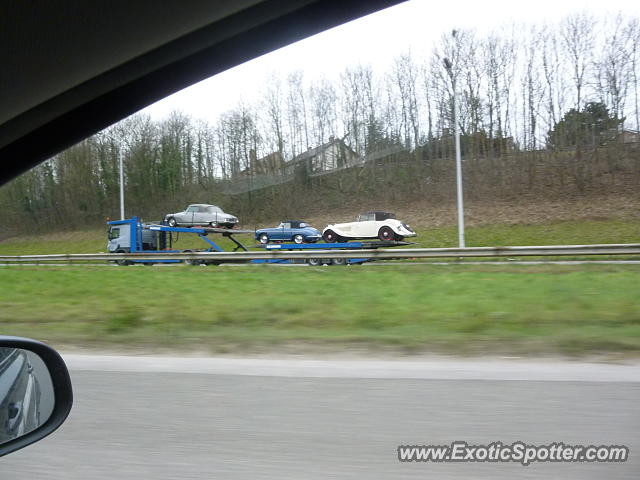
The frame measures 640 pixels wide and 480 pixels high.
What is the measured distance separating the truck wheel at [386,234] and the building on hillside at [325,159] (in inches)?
459

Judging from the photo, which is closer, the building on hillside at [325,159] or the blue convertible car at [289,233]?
the blue convertible car at [289,233]

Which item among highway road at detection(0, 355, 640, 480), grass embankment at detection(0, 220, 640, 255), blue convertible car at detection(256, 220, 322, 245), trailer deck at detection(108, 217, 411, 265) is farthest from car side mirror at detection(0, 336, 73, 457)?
grass embankment at detection(0, 220, 640, 255)

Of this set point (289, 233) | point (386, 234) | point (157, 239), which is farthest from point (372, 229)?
point (157, 239)

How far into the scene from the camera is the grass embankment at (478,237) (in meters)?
22.6

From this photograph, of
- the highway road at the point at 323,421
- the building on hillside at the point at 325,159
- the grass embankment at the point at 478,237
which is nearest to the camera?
the highway road at the point at 323,421

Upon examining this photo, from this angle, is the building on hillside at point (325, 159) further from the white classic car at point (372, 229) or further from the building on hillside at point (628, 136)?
the building on hillside at point (628, 136)

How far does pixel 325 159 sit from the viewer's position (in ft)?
107

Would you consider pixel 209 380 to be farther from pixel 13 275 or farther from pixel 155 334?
pixel 13 275

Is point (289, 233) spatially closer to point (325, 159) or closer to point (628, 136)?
point (325, 159)

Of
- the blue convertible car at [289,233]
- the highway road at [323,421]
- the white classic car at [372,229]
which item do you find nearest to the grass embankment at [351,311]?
the highway road at [323,421]

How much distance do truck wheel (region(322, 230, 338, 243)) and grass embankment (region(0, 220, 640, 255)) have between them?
3.30 meters

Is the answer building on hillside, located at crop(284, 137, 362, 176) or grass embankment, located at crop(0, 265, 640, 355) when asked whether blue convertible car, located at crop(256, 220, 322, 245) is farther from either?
grass embankment, located at crop(0, 265, 640, 355)

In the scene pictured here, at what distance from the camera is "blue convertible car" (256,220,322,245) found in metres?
22.5

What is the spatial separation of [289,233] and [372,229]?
3983mm
